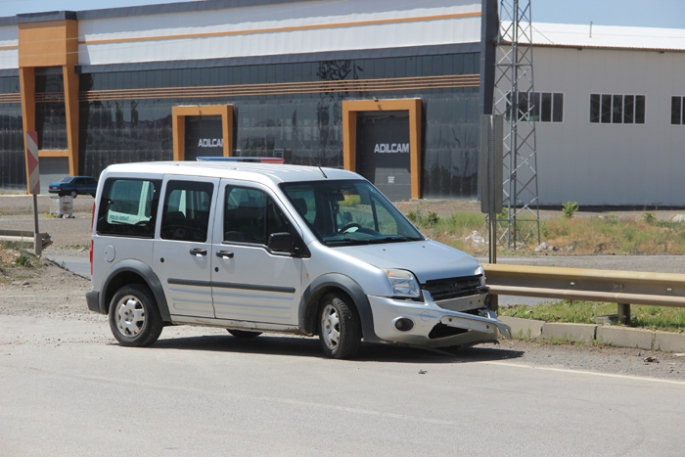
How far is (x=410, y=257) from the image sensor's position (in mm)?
9586

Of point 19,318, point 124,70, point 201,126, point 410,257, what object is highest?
point 124,70

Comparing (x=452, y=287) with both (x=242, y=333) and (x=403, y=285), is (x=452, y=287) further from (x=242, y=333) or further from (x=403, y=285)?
(x=242, y=333)

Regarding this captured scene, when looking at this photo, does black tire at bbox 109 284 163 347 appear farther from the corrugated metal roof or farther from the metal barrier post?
the corrugated metal roof

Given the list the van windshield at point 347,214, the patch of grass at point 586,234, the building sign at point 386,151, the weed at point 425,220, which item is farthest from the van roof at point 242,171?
the building sign at point 386,151

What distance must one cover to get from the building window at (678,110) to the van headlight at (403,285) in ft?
142

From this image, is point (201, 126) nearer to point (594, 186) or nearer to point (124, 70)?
point (124, 70)

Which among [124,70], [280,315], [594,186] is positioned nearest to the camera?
[280,315]

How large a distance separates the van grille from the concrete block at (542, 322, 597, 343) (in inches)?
55.8

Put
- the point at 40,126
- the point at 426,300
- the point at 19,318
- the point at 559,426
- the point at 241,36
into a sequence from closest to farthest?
the point at 559,426 < the point at 426,300 < the point at 19,318 < the point at 241,36 < the point at 40,126

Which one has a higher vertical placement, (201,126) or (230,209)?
(201,126)

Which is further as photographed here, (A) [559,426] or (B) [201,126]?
(B) [201,126]

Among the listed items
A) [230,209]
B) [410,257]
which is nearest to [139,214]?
[230,209]

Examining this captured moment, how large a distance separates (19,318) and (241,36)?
4405 cm

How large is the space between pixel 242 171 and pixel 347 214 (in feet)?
4.04
